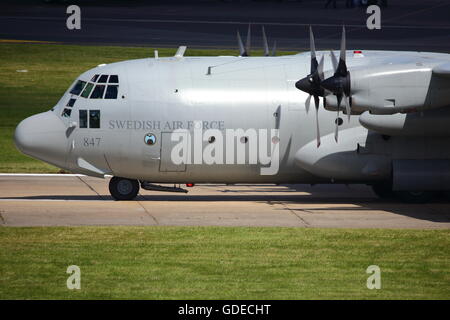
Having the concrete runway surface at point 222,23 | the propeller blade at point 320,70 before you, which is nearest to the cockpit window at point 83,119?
the propeller blade at point 320,70

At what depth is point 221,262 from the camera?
65.0 ft

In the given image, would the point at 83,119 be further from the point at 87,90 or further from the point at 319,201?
the point at 319,201

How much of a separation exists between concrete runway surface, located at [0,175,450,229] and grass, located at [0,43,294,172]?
13.9m

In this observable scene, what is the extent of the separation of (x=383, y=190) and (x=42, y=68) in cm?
2747

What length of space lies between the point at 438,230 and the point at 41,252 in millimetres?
9331

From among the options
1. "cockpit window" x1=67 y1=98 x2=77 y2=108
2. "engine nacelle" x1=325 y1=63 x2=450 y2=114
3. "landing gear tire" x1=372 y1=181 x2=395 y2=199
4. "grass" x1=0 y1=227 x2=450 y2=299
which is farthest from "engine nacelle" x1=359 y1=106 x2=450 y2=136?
"cockpit window" x1=67 y1=98 x2=77 y2=108

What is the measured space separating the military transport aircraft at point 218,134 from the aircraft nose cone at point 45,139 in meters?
0.03

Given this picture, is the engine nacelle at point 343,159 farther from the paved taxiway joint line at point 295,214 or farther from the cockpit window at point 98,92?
the cockpit window at point 98,92

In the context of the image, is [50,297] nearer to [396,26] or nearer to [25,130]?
[25,130]

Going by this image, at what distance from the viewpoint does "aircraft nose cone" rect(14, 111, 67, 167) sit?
83.8ft

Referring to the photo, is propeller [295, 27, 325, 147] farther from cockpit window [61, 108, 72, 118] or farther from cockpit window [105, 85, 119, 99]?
cockpit window [61, 108, 72, 118]

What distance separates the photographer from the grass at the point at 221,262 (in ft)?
57.4
